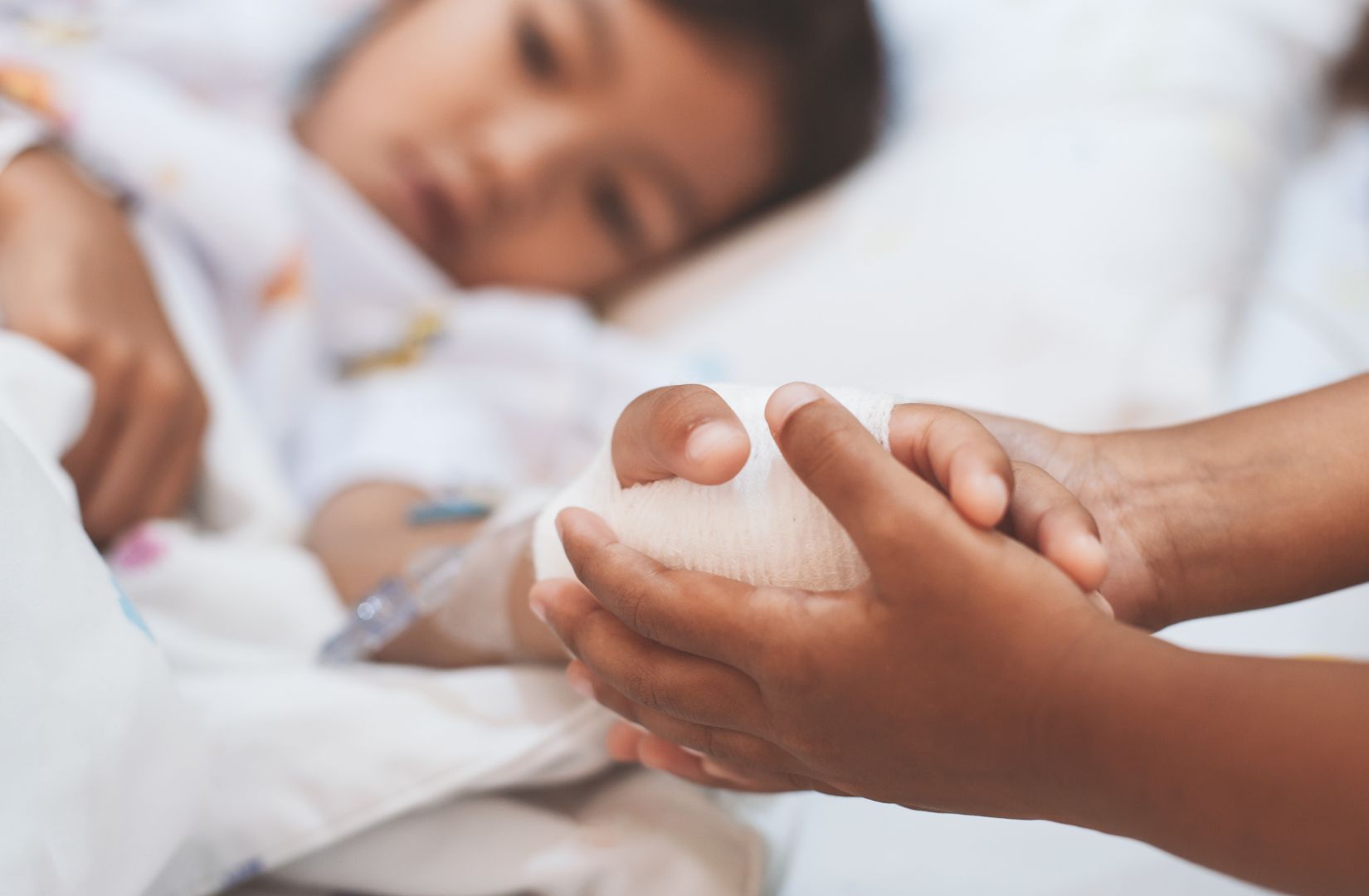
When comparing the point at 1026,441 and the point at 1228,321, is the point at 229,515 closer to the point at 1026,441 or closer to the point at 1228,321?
the point at 1026,441

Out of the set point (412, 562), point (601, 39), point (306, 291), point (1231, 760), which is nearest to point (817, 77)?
point (601, 39)

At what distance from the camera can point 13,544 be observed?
1.38ft

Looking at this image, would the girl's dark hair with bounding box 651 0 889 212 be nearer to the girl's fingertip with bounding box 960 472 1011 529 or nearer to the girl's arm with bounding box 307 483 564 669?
the girl's arm with bounding box 307 483 564 669

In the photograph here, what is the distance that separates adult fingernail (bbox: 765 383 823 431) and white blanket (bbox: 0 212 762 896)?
24 cm

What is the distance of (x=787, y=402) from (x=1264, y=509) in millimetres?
271

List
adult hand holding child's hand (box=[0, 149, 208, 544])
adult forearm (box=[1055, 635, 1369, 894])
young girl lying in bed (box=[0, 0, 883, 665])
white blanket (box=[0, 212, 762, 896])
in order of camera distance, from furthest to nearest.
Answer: young girl lying in bed (box=[0, 0, 883, 665]) → adult hand holding child's hand (box=[0, 149, 208, 544]) → white blanket (box=[0, 212, 762, 896]) → adult forearm (box=[1055, 635, 1369, 894])

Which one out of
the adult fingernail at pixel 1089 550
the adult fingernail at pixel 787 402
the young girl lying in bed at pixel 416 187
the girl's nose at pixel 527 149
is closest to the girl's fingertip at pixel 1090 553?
the adult fingernail at pixel 1089 550

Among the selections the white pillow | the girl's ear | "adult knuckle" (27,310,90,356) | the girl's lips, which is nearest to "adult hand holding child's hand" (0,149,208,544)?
"adult knuckle" (27,310,90,356)

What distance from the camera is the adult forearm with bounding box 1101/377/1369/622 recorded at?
498 millimetres

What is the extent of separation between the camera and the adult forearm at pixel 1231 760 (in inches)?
12.5

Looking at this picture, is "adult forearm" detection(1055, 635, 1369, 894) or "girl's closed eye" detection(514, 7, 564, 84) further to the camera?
"girl's closed eye" detection(514, 7, 564, 84)

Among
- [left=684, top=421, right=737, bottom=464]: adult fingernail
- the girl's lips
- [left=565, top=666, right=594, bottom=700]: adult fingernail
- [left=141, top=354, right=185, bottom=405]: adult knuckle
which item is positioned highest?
[left=684, top=421, right=737, bottom=464]: adult fingernail

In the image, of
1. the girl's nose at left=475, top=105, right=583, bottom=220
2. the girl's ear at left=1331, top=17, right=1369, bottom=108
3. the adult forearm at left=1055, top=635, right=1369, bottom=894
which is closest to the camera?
the adult forearm at left=1055, top=635, right=1369, bottom=894

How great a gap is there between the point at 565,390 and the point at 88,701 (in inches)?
25.7
